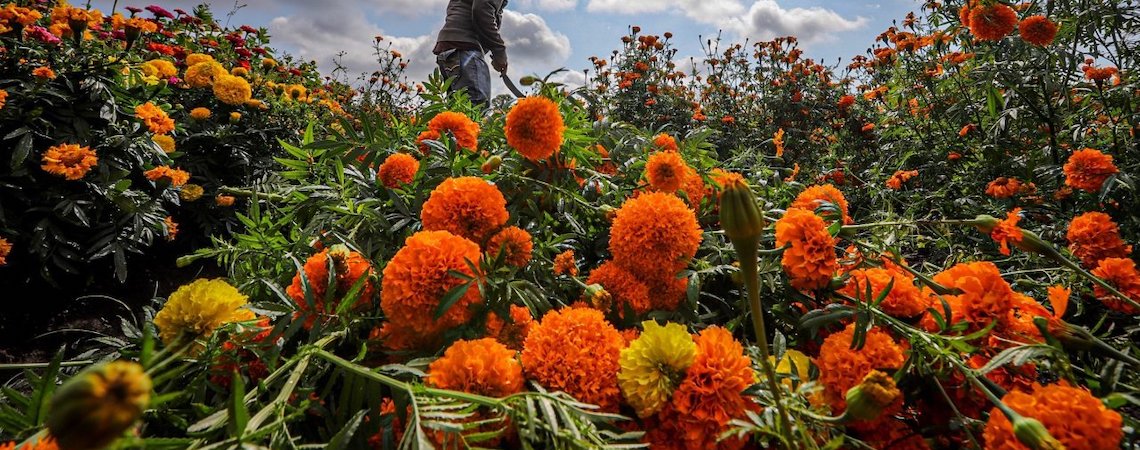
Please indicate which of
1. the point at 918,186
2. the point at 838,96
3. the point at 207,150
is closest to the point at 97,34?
the point at 207,150

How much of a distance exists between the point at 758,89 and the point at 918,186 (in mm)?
2631

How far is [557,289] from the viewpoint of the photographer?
1.00 metres

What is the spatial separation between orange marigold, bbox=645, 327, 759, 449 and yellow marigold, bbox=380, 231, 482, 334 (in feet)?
1.02

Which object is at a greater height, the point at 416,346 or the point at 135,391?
the point at 135,391

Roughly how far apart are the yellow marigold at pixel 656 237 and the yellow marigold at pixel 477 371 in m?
0.34

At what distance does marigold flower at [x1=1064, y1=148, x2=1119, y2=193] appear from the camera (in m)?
1.69

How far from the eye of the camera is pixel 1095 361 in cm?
95

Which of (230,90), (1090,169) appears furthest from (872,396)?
(230,90)

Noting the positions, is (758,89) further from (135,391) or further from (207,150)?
(135,391)

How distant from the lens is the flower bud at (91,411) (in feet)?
0.90

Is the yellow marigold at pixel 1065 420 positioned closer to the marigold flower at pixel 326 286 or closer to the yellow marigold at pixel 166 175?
the marigold flower at pixel 326 286

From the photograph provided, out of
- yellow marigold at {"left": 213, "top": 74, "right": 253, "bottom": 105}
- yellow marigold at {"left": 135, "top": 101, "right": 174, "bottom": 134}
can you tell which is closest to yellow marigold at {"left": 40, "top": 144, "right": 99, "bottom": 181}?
yellow marigold at {"left": 135, "top": 101, "right": 174, "bottom": 134}

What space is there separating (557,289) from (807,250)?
445 mm

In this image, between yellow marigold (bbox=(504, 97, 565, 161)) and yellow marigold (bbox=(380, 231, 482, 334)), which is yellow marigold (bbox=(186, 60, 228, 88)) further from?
yellow marigold (bbox=(380, 231, 482, 334))
